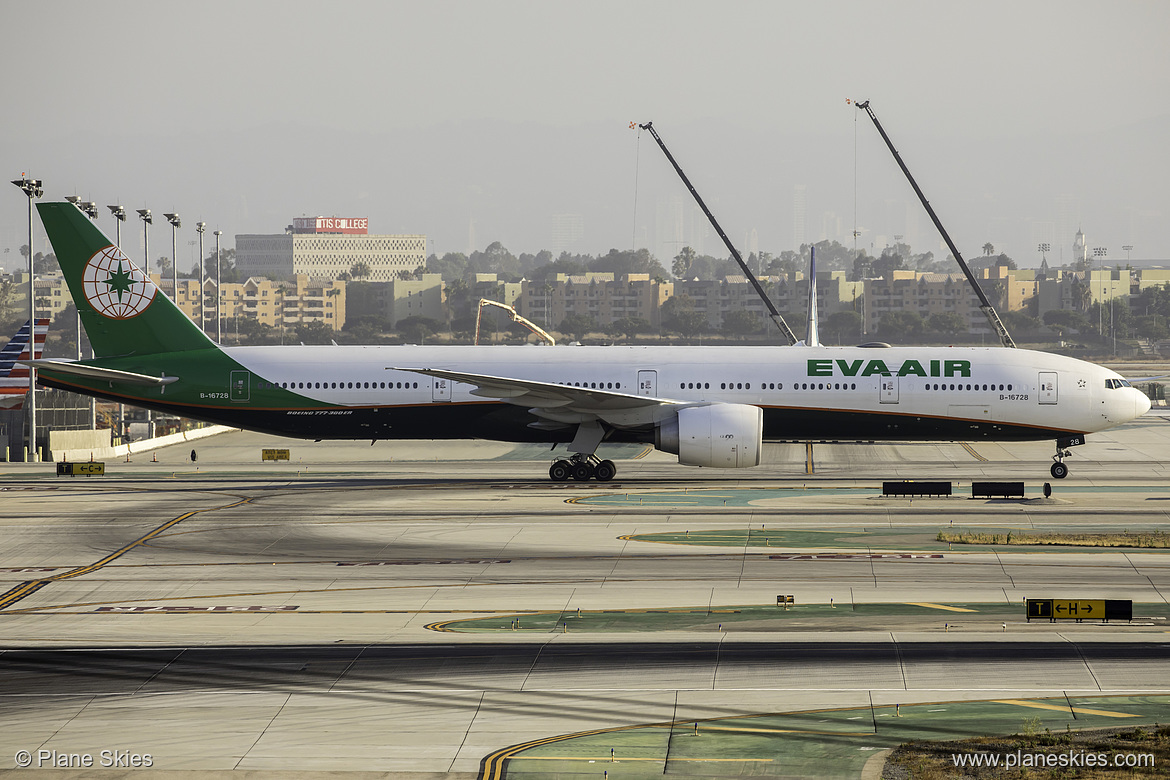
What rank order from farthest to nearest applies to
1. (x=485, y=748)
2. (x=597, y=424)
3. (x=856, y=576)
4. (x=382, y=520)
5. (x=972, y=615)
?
1. (x=597, y=424)
2. (x=382, y=520)
3. (x=856, y=576)
4. (x=972, y=615)
5. (x=485, y=748)

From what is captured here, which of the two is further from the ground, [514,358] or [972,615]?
[514,358]

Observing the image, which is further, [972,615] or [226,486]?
[226,486]

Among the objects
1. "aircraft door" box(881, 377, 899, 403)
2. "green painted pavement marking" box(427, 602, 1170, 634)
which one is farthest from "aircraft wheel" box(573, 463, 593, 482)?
"green painted pavement marking" box(427, 602, 1170, 634)

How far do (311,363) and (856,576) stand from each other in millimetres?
23609

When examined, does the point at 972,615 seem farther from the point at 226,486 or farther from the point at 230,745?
the point at 226,486

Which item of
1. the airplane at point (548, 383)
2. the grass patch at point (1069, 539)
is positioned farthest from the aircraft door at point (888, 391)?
the grass patch at point (1069, 539)

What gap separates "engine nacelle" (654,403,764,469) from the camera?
A: 1543 inches

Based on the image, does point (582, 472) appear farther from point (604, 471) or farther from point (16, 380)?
point (16, 380)

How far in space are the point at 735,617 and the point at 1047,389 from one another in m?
24.5

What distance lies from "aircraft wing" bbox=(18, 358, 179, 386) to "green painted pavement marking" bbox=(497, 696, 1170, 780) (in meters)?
30.7

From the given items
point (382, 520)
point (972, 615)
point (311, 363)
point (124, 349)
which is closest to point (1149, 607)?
point (972, 615)

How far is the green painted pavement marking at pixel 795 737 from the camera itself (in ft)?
45.2

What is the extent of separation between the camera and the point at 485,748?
1454 centimetres

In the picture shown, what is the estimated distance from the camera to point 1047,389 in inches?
1635
